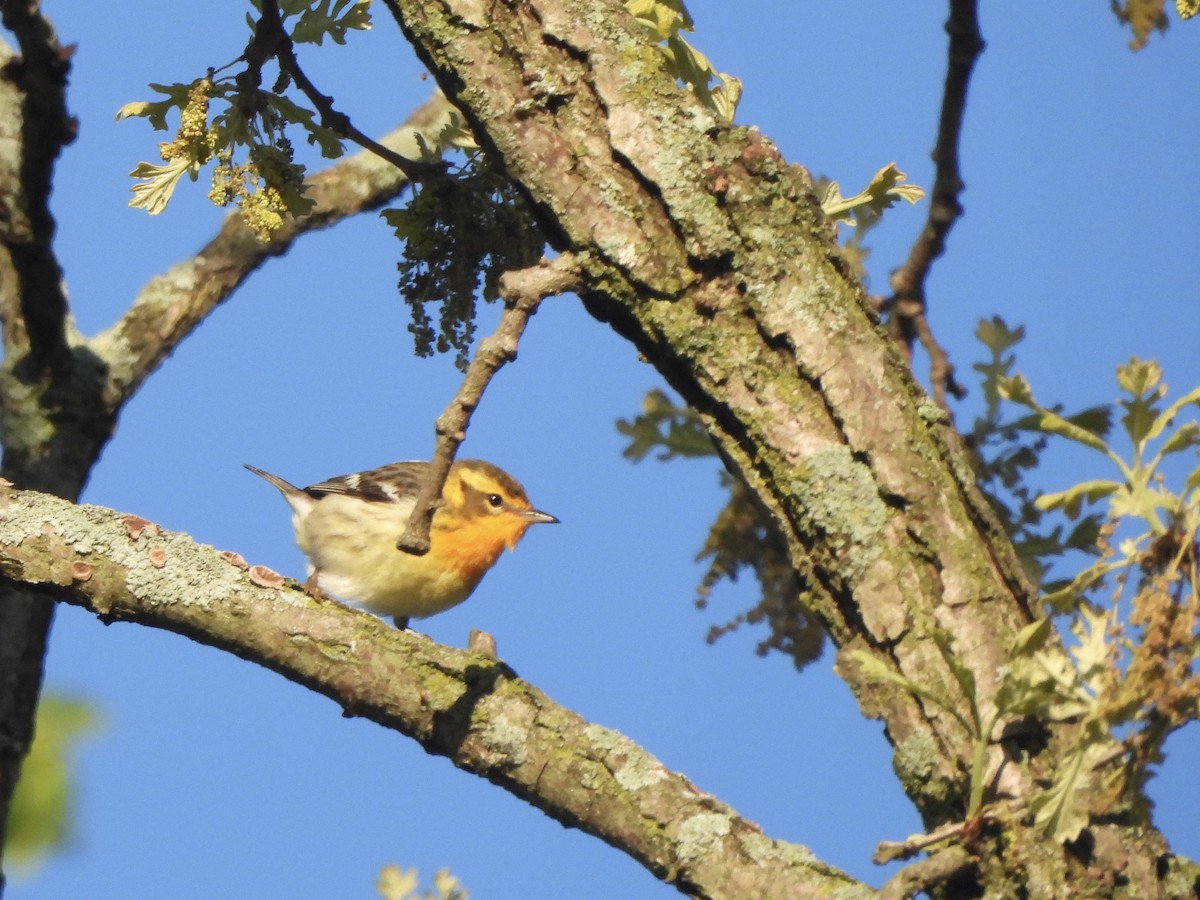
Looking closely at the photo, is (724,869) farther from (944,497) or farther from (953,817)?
(944,497)

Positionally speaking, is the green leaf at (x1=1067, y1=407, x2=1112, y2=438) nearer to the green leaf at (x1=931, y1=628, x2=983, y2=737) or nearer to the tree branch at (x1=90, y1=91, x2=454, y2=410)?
the green leaf at (x1=931, y1=628, x2=983, y2=737)

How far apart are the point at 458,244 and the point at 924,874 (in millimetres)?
2061

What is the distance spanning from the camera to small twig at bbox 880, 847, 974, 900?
2805 millimetres

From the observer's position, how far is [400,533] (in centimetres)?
727

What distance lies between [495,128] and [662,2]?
1.82ft

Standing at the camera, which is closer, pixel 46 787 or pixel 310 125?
pixel 310 125

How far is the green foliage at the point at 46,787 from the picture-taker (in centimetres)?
763

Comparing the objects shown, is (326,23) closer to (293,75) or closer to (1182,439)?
(293,75)

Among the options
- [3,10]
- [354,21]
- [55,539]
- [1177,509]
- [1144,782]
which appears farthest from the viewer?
[3,10]

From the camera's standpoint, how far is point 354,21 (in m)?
4.03

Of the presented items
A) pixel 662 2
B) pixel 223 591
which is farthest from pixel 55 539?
pixel 662 2

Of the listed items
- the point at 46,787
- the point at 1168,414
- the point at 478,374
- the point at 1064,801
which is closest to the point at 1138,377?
the point at 1168,414

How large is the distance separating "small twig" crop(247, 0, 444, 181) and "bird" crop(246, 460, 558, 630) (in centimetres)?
325

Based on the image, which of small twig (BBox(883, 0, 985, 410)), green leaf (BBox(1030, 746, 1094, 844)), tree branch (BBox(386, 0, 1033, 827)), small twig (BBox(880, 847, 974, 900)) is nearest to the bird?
small twig (BBox(883, 0, 985, 410))
